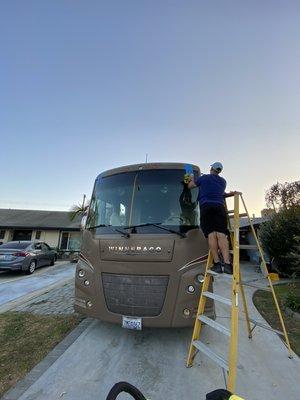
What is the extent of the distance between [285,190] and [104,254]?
36.0m

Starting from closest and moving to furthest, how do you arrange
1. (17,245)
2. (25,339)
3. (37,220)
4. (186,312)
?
(186,312) → (25,339) → (17,245) → (37,220)

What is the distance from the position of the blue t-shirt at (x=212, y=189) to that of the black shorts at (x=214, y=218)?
81mm

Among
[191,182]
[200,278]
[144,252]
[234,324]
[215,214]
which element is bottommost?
[234,324]

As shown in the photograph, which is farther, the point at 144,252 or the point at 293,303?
the point at 293,303

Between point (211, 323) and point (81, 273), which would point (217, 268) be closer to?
point (211, 323)

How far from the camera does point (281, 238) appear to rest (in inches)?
520

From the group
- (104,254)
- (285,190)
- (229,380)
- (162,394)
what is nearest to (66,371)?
(162,394)

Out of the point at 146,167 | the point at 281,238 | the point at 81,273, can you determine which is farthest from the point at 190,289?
the point at 281,238

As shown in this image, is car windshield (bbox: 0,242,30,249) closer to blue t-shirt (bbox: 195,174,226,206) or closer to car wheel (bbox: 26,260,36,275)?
car wheel (bbox: 26,260,36,275)

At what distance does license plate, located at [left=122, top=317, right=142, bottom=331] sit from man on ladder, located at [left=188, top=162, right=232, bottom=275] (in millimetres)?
1327

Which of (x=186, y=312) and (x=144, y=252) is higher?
(x=144, y=252)

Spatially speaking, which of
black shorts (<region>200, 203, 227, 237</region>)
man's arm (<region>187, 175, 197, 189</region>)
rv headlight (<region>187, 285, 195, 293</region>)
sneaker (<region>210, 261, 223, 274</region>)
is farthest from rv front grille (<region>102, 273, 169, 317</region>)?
man's arm (<region>187, 175, 197, 189</region>)

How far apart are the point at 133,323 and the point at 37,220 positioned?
2846cm

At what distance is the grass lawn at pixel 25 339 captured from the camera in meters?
3.79
